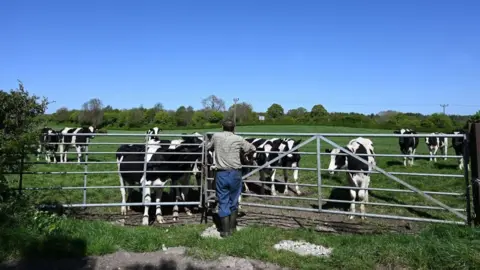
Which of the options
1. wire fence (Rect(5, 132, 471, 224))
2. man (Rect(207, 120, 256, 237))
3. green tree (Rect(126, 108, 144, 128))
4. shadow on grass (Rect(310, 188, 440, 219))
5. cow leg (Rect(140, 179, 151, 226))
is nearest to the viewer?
man (Rect(207, 120, 256, 237))

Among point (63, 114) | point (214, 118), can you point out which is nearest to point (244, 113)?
point (214, 118)

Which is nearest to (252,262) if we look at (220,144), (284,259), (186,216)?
(284,259)

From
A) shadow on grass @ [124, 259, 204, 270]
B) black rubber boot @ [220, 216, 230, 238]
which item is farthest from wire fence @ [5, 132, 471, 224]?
shadow on grass @ [124, 259, 204, 270]

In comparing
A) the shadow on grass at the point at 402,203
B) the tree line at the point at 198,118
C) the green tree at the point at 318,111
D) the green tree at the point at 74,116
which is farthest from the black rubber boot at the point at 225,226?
the green tree at the point at 318,111

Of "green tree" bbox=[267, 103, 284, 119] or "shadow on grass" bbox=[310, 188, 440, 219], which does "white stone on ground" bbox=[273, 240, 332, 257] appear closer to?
"shadow on grass" bbox=[310, 188, 440, 219]

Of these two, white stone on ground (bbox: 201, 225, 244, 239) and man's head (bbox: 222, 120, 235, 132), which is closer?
white stone on ground (bbox: 201, 225, 244, 239)

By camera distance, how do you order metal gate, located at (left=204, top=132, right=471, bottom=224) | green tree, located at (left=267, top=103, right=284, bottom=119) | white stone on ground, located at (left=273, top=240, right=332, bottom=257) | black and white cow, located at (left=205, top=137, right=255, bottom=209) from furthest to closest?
green tree, located at (left=267, top=103, right=284, bottom=119) → black and white cow, located at (left=205, top=137, right=255, bottom=209) → metal gate, located at (left=204, top=132, right=471, bottom=224) → white stone on ground, located at (left=273, top=240, right=332, bottom=257)

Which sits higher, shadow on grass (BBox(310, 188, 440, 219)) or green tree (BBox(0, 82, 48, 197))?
green tree (BBox(0, 82, 48, 197))

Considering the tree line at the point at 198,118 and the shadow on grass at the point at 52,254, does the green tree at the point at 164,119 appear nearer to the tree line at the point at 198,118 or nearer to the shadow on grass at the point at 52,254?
the tree line at the point at 198,118

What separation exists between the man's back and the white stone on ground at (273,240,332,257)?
5.49 ft

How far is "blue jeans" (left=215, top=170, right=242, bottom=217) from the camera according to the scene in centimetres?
722

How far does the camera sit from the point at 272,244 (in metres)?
6.53

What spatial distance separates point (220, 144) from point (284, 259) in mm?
2555

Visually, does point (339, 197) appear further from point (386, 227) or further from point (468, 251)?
point (468, 251)
